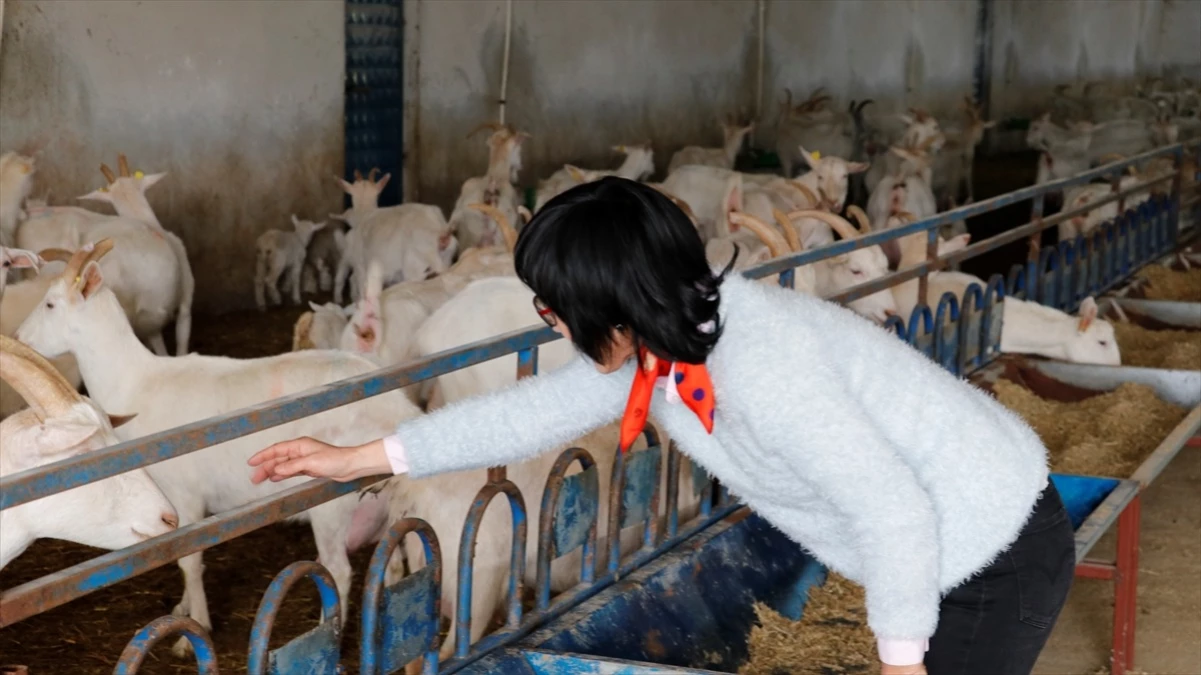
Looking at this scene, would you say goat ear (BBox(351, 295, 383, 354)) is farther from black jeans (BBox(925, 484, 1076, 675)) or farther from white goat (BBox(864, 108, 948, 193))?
white goat (BBox(864, 108, 948, 193))

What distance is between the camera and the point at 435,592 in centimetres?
295

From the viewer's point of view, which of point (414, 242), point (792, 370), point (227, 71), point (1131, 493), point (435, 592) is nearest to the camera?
point (792, 370)

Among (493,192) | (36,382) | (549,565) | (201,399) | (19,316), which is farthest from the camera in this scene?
(493,192)

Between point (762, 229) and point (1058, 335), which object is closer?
point (762, 229)

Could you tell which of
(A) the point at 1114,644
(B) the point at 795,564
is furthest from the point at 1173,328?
(B) the point at 795,564

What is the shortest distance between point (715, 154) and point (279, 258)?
5.48 metres

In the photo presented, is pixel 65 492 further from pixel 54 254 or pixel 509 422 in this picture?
pixel 54 254

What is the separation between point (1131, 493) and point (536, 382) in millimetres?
2177

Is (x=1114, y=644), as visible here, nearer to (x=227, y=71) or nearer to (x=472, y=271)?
(x=472, y=271)

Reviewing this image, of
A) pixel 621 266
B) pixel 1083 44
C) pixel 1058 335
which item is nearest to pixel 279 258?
pixel 1058 335

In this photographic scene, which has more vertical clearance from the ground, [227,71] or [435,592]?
[227,71]

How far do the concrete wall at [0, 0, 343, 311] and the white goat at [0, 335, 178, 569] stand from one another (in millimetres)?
6153

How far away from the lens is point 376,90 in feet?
36.4

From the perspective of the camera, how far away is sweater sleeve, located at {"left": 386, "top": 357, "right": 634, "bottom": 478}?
2469 mm
